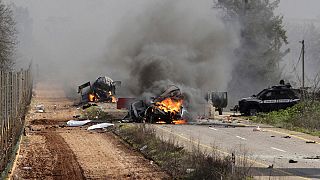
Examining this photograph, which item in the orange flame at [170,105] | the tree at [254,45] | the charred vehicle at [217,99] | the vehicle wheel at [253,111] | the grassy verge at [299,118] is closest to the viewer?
the grassy verge at [299,118]

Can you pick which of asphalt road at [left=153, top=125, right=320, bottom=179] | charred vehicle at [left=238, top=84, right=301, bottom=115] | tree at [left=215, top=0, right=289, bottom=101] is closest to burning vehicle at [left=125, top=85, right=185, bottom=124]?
asphalt road at [left=153, top=125, right=320, bottom=179]

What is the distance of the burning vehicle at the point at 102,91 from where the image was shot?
188 feet

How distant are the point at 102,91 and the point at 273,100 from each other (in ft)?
61.4

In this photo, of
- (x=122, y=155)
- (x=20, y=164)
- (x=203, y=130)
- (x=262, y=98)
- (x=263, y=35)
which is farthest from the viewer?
(x=263, y=35)

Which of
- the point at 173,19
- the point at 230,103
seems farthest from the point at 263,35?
the point at 173,19

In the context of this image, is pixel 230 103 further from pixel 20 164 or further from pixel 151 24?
pixel 20 164

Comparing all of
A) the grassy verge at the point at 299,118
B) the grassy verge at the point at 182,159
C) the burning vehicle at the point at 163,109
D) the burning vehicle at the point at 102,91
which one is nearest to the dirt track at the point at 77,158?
the grassy verge at the point at 182,159

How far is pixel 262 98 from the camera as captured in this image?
45156 mm

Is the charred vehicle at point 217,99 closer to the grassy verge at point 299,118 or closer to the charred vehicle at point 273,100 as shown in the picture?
the charred vehicle at point 273,100

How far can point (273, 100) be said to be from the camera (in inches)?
1779

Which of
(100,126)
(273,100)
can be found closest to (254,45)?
(273,100)

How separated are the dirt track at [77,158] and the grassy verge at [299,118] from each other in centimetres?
1118

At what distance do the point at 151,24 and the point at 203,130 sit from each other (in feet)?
56.4

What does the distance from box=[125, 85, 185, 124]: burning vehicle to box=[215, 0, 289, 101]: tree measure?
86.4 feet
